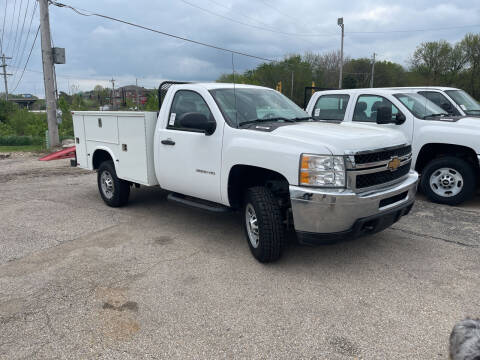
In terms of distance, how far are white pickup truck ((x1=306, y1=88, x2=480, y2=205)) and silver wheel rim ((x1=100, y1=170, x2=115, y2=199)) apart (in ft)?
11.7

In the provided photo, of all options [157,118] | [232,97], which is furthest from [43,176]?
[232,97]

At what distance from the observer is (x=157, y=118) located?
18.2 feet

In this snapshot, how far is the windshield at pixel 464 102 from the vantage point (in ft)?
24.9

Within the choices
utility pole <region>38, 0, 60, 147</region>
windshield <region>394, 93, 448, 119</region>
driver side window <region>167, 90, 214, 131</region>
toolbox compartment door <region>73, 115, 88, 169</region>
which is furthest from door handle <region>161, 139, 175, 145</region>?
utility pole <region>38, 0, 60, 147</region>

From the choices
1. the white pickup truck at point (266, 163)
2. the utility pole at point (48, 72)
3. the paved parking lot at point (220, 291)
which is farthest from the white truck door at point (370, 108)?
the utility pole at point (48, 72)

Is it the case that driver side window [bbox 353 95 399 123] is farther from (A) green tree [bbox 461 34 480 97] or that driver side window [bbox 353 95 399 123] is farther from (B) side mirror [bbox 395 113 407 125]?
(A) green tree [bbox 461 34 480 97]

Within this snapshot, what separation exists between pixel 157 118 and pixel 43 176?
18.0 ft

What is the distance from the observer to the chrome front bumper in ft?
11.6

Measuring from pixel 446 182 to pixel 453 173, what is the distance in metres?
0.18

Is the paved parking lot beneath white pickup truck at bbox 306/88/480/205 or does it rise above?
beneath

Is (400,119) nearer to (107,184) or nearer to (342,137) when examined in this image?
(342,137)

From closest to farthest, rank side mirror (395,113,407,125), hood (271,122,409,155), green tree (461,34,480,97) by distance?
hood (271,122,409,155)
side mirror (395,113,407,125)
green tree (461,34,480,97)

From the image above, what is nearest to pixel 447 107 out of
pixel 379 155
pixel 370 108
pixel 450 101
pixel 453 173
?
pixel 450 101

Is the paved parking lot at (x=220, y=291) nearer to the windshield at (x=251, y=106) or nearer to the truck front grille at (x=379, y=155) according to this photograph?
the truck front grille at (x=379, y=155)
